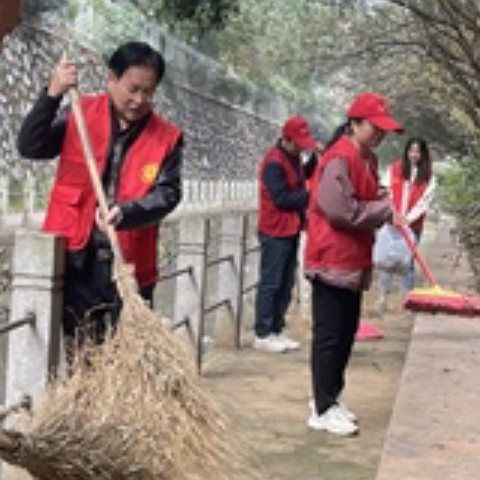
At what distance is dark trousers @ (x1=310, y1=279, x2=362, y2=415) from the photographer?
502cm

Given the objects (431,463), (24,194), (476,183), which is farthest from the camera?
(24,194)

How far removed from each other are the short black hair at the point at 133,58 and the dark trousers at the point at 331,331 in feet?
5.62

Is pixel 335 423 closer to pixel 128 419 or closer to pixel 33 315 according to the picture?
pixel 33 315

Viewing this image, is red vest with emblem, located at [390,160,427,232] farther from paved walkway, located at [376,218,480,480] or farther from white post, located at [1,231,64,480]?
white post, located at [1,231,64,480]

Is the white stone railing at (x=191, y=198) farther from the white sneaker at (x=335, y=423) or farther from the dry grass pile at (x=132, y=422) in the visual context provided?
the dry grass pile at (x=132, y=422)

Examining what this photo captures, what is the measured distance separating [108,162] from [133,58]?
34 cm

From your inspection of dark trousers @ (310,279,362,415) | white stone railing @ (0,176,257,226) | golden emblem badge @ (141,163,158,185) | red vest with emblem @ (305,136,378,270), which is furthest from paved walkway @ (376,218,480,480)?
white stone railing @ (0,176,257,226)

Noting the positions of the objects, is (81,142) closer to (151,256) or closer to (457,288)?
(151,256)

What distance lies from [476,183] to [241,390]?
3990mm

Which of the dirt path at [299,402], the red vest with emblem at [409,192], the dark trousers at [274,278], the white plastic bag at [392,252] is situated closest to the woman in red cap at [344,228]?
the dirt path at [299,402]

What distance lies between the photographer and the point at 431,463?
3.90 metres

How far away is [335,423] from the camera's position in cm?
530

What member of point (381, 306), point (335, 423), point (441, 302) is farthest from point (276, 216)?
point (381, 306)

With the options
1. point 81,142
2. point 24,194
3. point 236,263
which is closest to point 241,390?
point 236,263
